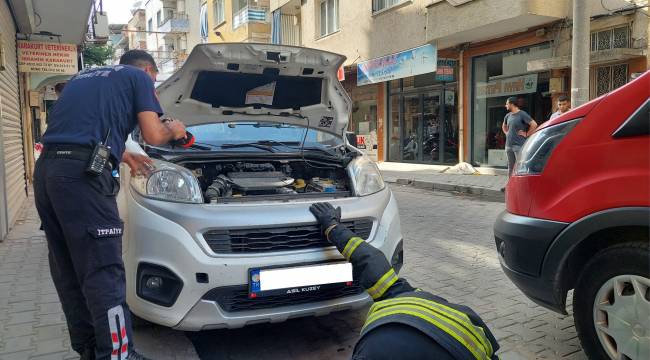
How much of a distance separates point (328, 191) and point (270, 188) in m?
0.40

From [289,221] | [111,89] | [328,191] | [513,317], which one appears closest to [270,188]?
[328,191]

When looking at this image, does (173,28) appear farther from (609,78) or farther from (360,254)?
(360,254)

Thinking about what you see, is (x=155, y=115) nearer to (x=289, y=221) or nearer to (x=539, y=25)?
(x=289, y=221)

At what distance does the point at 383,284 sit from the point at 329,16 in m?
18.0

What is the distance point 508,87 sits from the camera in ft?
41.2

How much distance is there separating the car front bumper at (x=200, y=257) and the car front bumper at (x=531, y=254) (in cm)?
90

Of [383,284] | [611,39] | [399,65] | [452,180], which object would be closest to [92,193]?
[383,284]

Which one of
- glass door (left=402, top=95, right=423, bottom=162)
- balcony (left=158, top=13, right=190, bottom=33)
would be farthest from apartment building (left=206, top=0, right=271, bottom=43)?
balcony (left=158, top=13, right=190, bottom=33)

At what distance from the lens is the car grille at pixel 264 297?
2605 mm

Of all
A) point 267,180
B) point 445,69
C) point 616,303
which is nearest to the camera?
point 616,303

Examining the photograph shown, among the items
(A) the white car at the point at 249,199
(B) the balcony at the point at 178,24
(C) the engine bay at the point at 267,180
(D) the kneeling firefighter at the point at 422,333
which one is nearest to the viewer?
(D) the kneeling firefighter at the point at 422,333

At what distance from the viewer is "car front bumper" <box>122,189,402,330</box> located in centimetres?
258

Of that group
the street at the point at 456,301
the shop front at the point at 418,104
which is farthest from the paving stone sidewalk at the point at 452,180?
the street at the point at 456,301

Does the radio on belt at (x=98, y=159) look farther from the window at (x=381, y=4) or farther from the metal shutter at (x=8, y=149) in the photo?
the window at (x=381, y=4)
